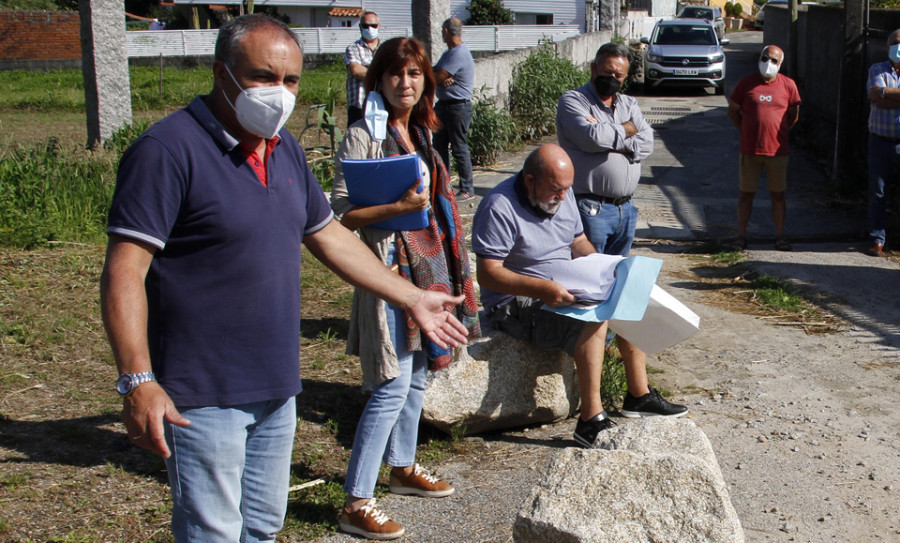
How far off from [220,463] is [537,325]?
87.9 inches

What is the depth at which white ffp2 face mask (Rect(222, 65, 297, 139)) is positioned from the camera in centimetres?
226

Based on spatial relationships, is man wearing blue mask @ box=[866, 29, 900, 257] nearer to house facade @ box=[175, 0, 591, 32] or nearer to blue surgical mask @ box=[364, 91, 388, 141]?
blue surgical mask @ box=[364, 91, 388, 141]

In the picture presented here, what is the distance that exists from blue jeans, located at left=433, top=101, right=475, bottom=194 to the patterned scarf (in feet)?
18.4

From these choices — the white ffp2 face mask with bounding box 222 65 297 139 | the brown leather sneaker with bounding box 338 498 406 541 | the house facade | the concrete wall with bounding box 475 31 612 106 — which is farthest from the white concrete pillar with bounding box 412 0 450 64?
the house facade

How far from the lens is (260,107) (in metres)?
2.26

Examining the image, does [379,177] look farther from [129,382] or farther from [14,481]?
[14,481]

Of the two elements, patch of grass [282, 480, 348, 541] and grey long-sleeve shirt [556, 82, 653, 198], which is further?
grey long-sleeve shirt [556, 82, 653, 198]

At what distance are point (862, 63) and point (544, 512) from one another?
8.38 metres

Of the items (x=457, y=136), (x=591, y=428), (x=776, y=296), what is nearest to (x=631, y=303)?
(x=591, y=428)

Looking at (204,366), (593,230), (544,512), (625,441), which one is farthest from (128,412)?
(593,230)

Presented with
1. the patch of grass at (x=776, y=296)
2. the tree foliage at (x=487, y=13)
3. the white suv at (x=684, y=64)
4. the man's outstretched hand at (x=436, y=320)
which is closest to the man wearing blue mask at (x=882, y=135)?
the patch of grass at (x=776, y=296)

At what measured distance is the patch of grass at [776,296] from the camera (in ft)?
20.8

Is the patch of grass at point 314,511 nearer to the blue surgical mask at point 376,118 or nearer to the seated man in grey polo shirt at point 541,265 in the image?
the seated man in grey polo shirt at point 541,265

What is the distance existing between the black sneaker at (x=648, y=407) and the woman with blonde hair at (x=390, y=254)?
4.13 ft
